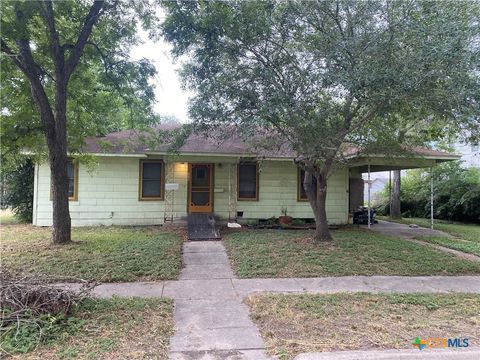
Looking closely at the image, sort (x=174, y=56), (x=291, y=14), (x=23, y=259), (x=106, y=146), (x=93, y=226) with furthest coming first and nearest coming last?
(x=93, y=226), (x=106, y=146), (x=174, y=56), (x=291, y=14), (x=23, y=259)

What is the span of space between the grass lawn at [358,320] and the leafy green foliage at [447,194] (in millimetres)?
11782

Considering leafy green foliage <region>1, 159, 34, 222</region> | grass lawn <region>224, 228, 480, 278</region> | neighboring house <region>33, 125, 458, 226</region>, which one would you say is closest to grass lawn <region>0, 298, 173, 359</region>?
grass lawn <region>224, 228, 480, 278</region>

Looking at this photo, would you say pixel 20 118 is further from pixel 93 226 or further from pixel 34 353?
pixel 34 353

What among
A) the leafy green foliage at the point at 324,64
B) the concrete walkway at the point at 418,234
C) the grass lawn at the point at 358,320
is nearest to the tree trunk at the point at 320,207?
the leafy green foliage at the point at 324,64

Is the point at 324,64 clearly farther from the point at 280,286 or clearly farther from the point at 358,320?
the point at 358,320

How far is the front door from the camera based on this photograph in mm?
12133

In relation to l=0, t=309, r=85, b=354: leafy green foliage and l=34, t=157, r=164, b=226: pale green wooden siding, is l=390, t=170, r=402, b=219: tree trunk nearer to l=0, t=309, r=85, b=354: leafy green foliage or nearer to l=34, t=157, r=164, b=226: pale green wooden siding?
l=34, t=157, r=164, b=226: pale green wooden siding

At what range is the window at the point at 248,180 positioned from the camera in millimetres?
12344

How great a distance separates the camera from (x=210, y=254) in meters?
7.80

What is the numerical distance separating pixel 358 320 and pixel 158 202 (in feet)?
29.5

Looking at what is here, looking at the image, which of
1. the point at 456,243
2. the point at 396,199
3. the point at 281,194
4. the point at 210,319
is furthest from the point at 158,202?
the point at 396,199

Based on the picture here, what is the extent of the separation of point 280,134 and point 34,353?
6144 mm

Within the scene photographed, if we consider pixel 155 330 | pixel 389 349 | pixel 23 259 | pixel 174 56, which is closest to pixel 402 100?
pixel 389 349

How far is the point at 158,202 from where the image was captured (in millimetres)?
11961
